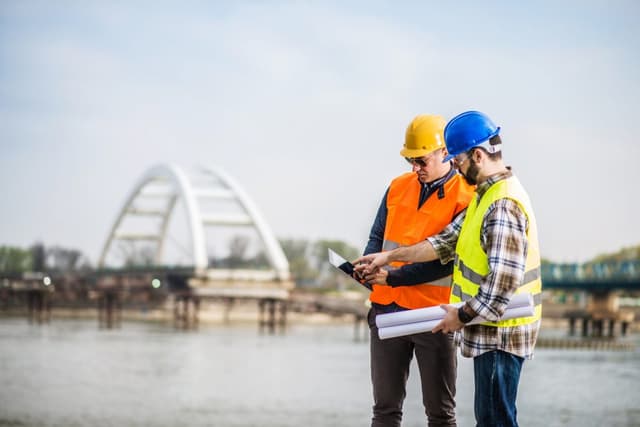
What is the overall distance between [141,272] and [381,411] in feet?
286

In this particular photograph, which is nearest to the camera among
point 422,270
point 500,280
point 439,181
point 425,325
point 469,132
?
point 500,280

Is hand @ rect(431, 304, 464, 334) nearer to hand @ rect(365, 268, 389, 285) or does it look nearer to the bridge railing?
hand @ rect(365, 268, 389, 285)

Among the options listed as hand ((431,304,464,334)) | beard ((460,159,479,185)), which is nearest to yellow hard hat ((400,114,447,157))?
beard ((460,159,479,185))

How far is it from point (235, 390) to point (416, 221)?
51.6ft

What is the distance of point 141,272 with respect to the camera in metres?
90.5

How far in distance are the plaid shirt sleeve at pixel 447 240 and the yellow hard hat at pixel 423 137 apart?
0.38m

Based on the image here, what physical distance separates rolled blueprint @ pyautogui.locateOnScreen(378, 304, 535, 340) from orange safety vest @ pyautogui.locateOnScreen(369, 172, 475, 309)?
0.31 meters

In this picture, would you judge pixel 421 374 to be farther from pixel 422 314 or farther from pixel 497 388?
pixel 497 388

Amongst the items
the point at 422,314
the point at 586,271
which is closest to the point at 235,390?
the point at 422,314

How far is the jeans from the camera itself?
13.2ft

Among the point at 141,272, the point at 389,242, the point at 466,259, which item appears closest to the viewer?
the point at 466,259

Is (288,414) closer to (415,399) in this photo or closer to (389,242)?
(415,399)

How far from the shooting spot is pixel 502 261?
389 cm

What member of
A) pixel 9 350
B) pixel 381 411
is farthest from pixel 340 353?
pixel 381 411
